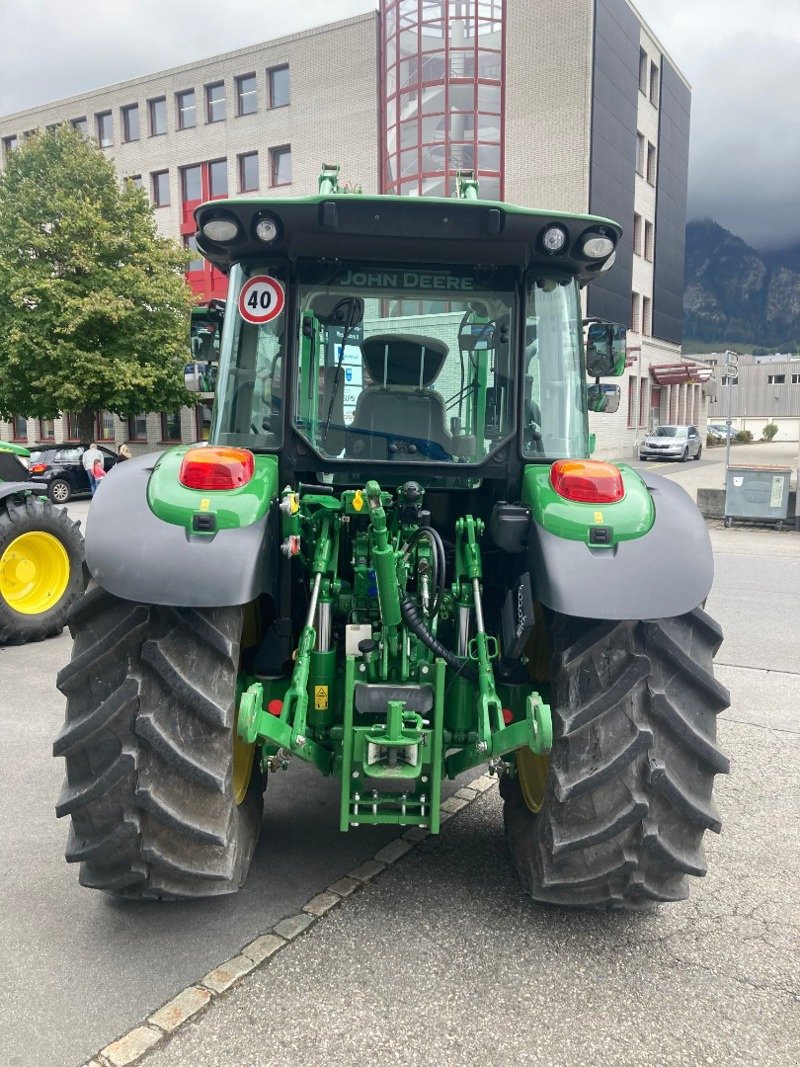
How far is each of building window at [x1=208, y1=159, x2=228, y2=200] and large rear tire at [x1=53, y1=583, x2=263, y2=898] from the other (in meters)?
36.6

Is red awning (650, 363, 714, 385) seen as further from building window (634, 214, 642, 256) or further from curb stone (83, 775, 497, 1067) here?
curb stone (83, 775, 497, 1067)

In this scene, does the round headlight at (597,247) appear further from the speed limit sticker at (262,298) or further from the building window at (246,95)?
the building window at (246,95)

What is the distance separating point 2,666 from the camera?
22.0ft

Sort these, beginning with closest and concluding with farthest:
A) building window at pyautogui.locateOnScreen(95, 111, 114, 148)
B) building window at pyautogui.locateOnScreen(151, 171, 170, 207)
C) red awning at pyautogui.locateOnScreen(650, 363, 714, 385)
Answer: building window at pyautogui.locateOnScreen(151, 171, 170, 207)
building window at pyautogui.locateOnScreen(95, 111, 114, 148)
red awning at pyautogui.locateOnScreen(650, 363, 714, 385)

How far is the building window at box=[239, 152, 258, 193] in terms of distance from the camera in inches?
1406

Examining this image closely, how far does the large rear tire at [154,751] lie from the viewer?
108 inches

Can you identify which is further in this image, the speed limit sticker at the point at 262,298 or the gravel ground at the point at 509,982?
the speed limit sticker at the point at 262,298

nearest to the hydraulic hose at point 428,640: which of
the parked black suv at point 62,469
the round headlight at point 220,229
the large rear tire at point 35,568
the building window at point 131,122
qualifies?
the round headlight at point 220,229

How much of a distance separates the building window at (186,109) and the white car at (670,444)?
2253 centimetres

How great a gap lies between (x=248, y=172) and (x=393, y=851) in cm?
3655

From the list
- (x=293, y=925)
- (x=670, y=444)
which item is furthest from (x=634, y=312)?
(x=293, y=925)

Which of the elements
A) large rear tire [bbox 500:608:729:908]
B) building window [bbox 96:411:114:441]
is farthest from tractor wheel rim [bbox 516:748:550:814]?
building window [bbox 96:411:114:441]

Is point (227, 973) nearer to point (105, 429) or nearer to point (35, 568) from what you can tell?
point (35, 568)

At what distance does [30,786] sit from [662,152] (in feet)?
131
